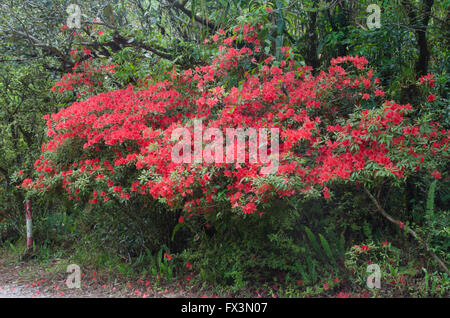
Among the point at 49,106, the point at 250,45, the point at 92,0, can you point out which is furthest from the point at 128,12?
the point at 250,45

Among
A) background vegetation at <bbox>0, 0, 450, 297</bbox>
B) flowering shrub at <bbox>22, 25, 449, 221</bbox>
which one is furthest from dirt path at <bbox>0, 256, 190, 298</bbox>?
flowering shrub at <bbox>22, 25, 449, 221</bbox>

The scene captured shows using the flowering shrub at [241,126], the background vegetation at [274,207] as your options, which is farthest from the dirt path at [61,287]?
the flowering shrub at [241,126]

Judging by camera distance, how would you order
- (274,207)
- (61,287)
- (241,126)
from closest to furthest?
(274,207), (241,126), (61,287)

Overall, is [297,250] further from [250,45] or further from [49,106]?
[49,106]

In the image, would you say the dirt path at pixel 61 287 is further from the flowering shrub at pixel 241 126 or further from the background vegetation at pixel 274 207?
the flowering shrub at pixel 241 126

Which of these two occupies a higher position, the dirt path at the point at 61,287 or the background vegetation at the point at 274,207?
the background vegetation at the point at 274,207

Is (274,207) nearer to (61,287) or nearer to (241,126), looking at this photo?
(241,126)

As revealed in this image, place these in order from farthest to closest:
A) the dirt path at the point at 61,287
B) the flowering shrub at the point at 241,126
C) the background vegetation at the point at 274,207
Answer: the dirt path at the point at 61,287
the background vegetation at the point at 274,207
the flowering shrub at the point at 241,126

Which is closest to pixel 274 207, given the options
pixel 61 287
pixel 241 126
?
pixel 241 126

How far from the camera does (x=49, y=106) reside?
18.5 ft

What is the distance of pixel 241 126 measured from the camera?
346 cm

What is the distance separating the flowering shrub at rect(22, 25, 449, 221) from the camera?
3.03m

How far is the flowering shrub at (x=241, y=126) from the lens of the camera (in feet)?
9.93

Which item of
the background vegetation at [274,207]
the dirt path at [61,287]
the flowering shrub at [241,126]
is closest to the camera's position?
the flowering shrub at [241,126]
